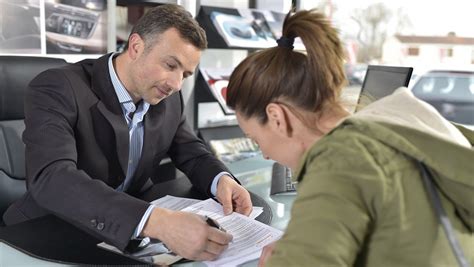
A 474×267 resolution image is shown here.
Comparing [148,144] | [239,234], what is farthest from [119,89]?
[239,234]

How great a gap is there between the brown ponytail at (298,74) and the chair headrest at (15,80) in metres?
1.17

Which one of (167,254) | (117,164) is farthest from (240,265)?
(117,164)

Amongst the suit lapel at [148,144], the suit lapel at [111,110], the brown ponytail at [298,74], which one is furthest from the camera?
the suit lapel at [148,144]

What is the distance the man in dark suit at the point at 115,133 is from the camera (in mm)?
1206

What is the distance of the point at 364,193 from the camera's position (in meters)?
0.66

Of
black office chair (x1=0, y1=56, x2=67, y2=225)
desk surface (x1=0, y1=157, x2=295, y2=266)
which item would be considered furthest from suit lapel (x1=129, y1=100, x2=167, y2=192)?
black office chair (x1=0, y1=56, x2=67, y2=225)

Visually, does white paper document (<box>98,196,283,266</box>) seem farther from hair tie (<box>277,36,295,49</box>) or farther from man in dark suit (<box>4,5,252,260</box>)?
hair tie (<box>277,36,295,49</box>)

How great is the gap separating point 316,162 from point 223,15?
2346 mm

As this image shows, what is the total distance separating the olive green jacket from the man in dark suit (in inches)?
22.1

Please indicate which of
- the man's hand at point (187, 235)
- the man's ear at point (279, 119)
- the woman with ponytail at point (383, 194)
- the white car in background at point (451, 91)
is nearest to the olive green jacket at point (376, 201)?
the woman with ponytail at point (383, 194)

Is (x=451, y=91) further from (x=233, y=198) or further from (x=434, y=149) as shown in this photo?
(x=434, y=149)

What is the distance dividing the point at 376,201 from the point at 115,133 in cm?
104

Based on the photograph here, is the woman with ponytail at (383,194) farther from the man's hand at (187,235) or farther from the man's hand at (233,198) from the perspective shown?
the man's hand at (233,198)

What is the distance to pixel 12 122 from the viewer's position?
183cm
